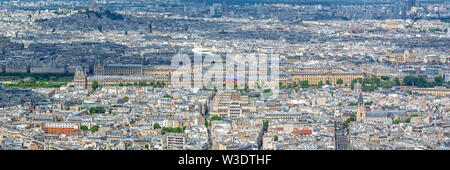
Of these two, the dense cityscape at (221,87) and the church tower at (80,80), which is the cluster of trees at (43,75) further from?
the church tower at (80,80)

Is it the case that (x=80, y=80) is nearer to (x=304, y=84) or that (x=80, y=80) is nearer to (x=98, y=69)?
(x=98, y=69)

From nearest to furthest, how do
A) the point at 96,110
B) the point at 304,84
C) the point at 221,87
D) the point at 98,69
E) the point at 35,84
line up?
the point at 96,110 → the point at 221,87 → the point at 304,84 → the point at 35,84 → the point at 98,69

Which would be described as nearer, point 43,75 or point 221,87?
point 221,87

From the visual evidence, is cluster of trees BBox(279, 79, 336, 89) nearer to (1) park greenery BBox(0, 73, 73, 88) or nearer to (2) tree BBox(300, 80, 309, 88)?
(2) tree BBox(300, 80, 309, 88)

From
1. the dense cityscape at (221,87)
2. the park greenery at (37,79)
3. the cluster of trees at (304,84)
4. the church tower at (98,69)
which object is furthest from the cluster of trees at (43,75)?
the cluster of trees at (304,84)

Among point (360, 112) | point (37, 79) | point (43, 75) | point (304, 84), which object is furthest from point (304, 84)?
point (43, 75)

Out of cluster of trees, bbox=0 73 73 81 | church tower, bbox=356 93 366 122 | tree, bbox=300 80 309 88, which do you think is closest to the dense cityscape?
church tower, bbox=356 93 366 122
